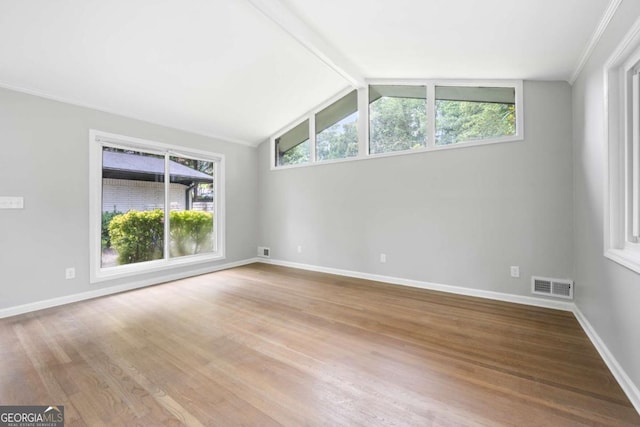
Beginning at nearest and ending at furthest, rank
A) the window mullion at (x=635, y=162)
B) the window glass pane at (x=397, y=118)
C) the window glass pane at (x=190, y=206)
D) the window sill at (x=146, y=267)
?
the window mullion at (x=635, y=162) → the window sill at (x=146, y=267) → the window glass pane at (x=397, y=118) → the window glass pane at (x=190, y=206)

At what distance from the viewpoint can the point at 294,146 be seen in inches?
205

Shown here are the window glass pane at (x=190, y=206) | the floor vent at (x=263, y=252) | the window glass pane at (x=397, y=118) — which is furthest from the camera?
the floor vent at (x=263, y=252)

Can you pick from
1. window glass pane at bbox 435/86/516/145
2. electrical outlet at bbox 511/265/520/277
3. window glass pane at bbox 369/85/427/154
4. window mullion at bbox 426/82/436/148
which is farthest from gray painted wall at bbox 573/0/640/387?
window glass pane at bbox 369/85/427/154

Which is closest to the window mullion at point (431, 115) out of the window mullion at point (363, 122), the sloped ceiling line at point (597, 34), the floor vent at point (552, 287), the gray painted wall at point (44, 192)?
the window mullion at point (363, 122)

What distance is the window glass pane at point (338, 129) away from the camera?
445cm

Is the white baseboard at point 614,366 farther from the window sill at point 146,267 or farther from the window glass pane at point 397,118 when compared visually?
the window sill at point 146,267

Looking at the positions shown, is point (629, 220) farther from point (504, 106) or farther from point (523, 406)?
point (504, 106)

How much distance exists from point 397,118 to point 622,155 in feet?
8.33

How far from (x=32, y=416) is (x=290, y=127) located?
4.78 metres

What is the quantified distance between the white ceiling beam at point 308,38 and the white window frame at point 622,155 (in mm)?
2533

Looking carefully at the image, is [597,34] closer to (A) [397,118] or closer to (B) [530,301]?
(A) [397,118]

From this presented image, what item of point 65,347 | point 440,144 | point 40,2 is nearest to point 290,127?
point 440,144

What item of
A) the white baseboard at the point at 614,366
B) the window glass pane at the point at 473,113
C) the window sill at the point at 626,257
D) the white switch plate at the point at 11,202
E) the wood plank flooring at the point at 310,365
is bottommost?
the wood plank flooring at the point at 310,365

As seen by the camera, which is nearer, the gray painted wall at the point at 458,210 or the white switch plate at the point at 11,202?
the white switch plate at the point at 11,202
